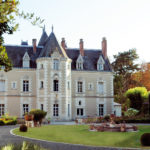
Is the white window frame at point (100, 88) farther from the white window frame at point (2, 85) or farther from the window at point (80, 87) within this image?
the white window frame at point (2, 85)

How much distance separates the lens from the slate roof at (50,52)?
137 feet

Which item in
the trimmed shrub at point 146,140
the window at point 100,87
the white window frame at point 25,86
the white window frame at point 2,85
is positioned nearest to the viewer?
the trimmed shrub at point 146,140

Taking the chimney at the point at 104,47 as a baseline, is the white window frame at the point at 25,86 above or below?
below

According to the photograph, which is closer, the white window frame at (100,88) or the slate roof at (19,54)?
the slate roof at (19,54)

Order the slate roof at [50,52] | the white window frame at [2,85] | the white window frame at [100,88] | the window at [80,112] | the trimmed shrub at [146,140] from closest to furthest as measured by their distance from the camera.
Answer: the trimmed shrub at [146,140]
the slate roof at [50,52]
the white window frame at [2,85]
the window at [80,112]
the white window frame at [100,88]

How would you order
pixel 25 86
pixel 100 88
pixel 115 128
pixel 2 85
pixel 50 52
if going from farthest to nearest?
pixel 100 88
pixel 25 86
pixel 2 85
pixel 50 52
pixel 115 128

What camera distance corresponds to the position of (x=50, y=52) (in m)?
41.2

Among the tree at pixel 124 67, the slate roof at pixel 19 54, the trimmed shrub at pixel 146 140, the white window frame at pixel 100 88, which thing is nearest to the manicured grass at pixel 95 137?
the trimmed shrub at pixel 146 140

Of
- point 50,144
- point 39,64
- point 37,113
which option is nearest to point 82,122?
point 37,113

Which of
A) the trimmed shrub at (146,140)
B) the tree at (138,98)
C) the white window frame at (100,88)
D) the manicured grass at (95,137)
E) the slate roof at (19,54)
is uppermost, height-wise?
the slate roof at (19,54)

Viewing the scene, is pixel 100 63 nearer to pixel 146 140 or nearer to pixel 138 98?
pixel 138 98

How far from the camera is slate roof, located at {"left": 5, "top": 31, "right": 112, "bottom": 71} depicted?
4181cm

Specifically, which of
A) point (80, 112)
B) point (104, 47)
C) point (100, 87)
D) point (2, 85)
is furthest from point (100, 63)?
point (2, 85)

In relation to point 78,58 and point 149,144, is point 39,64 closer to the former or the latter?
point 78,58
